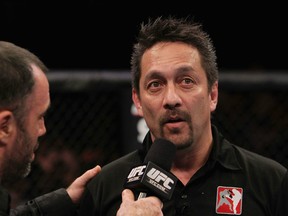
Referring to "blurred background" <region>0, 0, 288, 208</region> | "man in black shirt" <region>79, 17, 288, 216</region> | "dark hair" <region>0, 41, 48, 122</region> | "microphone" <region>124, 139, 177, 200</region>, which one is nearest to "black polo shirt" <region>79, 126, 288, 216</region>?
"man in black shirt" <region>79, 17, 288, 216</region>

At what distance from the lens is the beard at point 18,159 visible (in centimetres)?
150

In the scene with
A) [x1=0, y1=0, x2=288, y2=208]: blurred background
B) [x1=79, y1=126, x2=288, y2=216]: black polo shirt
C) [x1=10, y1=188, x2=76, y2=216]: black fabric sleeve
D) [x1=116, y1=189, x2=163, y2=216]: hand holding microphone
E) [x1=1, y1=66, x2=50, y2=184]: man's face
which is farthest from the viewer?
[x1=0, y1=0, x2=288, y2=208]: blurred background

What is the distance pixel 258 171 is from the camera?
1720mm

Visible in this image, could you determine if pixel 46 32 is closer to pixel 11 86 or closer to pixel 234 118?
pixel 234 118

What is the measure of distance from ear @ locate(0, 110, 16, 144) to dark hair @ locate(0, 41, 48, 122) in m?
0.01

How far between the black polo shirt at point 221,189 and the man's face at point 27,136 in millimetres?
299

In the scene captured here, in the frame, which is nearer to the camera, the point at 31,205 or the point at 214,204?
the point at 214,204

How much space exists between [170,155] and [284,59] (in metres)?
3.58

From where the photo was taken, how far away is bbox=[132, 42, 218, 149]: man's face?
5.64 ft

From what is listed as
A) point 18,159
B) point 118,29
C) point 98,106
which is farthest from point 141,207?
point 118,29

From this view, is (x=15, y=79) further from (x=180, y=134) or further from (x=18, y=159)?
(x=180, y=134)

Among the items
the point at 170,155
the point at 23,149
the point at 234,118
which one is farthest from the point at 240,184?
the point at 234,118

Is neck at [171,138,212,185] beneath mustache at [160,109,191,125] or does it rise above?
beneath

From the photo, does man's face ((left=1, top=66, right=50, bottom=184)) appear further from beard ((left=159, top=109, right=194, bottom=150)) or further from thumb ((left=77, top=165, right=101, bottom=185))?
beard ((left=159, top=109, right=194, bottom=150))
